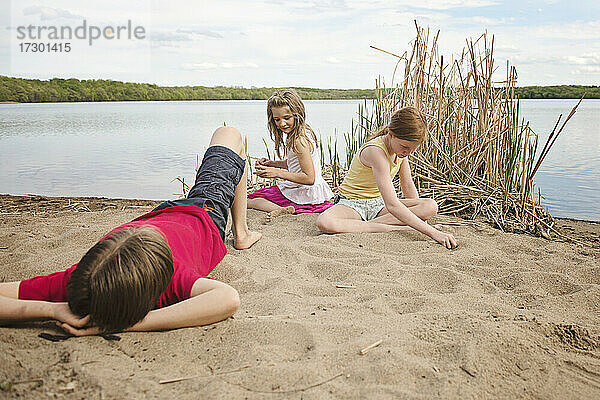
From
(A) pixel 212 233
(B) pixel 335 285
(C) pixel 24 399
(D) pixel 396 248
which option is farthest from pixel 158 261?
(D) pixel 396 248

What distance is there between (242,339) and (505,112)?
9.17 feet

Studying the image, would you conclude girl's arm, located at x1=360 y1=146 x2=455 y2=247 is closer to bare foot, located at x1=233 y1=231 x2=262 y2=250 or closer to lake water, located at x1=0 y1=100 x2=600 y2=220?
bare foot, located at x1=233 y1=231 x2=262 y2=250

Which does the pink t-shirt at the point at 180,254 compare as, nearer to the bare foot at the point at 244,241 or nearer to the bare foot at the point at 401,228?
the bare foot at the point at 244,241

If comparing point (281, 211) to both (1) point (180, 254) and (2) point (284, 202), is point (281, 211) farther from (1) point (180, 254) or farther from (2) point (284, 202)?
(1) point (180, 254)

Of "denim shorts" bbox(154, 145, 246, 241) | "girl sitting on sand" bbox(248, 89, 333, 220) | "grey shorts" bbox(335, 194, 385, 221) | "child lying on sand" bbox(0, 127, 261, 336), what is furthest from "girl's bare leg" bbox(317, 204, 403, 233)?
"child lying on sand" bbox(0, 127, 261, 336)

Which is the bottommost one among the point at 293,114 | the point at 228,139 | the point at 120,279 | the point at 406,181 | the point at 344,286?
the point at 344,286

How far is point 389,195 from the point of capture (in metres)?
2.85

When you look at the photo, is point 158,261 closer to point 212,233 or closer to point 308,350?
point 308,350

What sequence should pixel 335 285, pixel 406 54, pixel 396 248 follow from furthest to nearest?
pixel 406 54 → pixel 396 248 → pixel 335 285

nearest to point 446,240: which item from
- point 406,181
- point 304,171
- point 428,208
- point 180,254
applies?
point 428,208

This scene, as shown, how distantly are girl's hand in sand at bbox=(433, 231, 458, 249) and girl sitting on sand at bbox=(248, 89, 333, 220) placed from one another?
107 centimetres

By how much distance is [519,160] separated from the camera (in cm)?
349

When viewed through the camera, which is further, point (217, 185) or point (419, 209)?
point (419, 209)

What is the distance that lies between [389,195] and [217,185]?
1046 mm
